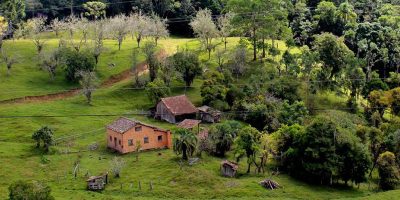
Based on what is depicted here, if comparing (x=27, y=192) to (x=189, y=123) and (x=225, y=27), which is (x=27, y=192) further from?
(x=225, y=27)

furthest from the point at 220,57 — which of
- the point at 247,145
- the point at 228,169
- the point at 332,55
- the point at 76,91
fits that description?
the point at 228,169

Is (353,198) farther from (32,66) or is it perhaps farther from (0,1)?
(0,1)

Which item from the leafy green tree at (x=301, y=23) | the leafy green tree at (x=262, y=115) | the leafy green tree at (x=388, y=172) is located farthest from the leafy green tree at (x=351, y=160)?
the leafy green tree at (x=301, y=23)

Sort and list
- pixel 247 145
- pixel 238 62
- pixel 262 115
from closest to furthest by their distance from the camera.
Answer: pixel 247 145 → pixel 262 115 → pixel 238 62

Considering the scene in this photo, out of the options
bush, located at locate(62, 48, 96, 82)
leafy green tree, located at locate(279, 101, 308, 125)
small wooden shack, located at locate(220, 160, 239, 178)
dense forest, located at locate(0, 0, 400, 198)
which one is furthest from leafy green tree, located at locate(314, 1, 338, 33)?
small wooden shack, located at locate(220, 160, 239, 178)

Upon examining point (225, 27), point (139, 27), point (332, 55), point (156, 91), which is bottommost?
point (156, 91)

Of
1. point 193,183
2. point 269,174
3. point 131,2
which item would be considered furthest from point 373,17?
point 193,183
